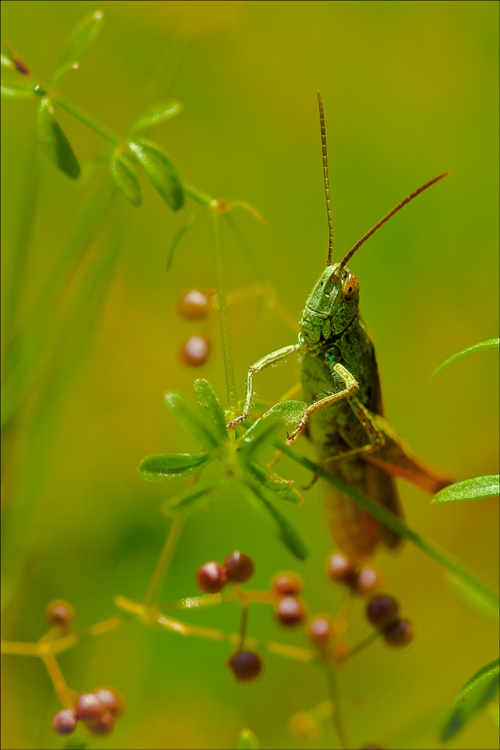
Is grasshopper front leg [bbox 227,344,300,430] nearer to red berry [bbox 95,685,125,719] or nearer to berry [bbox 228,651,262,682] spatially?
berry [bbox 228,651,262,682]

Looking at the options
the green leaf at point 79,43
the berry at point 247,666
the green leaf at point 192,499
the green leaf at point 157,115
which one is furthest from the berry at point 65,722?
the green leaf at point 79,43

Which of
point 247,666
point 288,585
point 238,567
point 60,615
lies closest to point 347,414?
point 288,585

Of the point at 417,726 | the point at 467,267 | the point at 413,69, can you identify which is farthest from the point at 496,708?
the point at 413,69

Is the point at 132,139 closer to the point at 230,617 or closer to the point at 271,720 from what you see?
the point at 230,617

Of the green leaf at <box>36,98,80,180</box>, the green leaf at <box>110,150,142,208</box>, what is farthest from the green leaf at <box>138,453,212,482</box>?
the green leaf at <box>36,98,80,180</box>

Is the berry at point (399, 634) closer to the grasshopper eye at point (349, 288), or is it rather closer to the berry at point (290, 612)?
the berry at point (290, 612)
